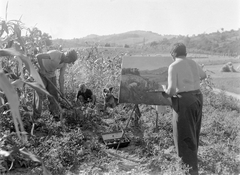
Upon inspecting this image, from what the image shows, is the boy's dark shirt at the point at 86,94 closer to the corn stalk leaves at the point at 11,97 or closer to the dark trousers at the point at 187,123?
the dark trousers at the point at 187,123

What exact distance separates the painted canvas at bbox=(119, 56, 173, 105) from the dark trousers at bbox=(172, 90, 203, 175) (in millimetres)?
1284

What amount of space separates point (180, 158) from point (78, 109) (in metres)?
2.41

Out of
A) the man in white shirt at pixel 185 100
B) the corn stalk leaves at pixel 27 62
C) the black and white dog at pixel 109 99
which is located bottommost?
the black and white dog at pixel 109 99

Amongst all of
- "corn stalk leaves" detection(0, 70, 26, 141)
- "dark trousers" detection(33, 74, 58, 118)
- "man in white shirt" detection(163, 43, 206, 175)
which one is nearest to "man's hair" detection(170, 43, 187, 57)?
"man in white shirt" detection(163, 43, 206, 175)

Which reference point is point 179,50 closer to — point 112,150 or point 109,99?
point 112,150

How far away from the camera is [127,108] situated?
5.80 metres

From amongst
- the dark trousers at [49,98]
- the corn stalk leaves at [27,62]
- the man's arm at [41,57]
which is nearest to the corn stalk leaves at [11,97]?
the corn stalk leaves at [27,62]

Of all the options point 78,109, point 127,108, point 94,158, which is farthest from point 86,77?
point 94,158

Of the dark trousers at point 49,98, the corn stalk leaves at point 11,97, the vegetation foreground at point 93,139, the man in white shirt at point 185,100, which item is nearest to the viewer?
the corn stalk leaves at point 11,97

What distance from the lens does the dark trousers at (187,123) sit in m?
2.79

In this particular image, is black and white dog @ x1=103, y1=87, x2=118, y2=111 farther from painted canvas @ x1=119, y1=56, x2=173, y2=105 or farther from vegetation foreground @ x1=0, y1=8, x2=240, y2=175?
painted canvas @ x1=119, y1=56, x2=173, y2=105

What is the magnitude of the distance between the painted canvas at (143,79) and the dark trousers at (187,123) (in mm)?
1284

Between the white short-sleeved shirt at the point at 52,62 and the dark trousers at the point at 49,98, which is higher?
the white short-sleeved shirt at the point at 52,62

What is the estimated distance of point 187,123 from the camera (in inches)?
110
